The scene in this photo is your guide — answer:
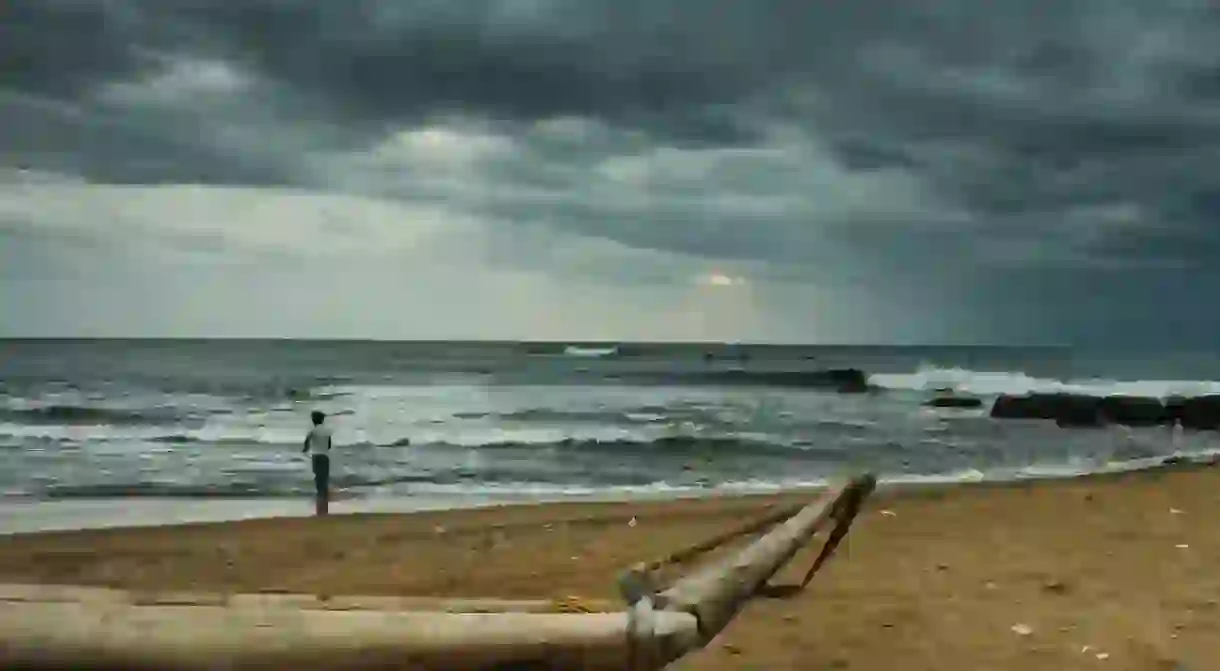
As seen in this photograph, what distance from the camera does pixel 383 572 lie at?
8.15 m

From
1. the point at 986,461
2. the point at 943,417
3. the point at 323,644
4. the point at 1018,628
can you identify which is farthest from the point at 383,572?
the point at 943,417

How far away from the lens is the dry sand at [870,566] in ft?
17.5

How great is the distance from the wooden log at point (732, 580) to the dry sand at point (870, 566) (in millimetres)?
1072

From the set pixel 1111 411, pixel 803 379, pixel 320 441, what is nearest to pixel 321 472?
pixel 320 441

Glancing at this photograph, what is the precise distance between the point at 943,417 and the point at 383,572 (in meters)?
29.1

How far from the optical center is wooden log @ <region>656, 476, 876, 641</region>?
2.39 meters

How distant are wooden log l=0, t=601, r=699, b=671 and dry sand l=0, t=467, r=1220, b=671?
3.38m

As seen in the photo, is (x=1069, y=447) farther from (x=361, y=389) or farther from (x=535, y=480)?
(x=361, y=389)

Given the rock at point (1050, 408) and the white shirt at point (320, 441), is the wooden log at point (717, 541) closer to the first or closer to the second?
the white shirt at point (320, 441)

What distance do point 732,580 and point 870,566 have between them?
5.17 metres

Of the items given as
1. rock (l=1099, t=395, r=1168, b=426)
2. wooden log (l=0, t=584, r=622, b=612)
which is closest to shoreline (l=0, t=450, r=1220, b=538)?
wooden log (l=0, t=584, r=622, b=612)

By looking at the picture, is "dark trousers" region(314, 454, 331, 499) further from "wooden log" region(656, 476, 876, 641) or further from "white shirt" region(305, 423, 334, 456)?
"wooden log" region(656, 476, 876, 641)

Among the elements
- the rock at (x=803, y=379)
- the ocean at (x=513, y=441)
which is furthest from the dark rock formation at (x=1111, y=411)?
the rock at (x=803, y=379)

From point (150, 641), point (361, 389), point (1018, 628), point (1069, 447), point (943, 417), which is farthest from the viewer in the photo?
point (361, 389)
